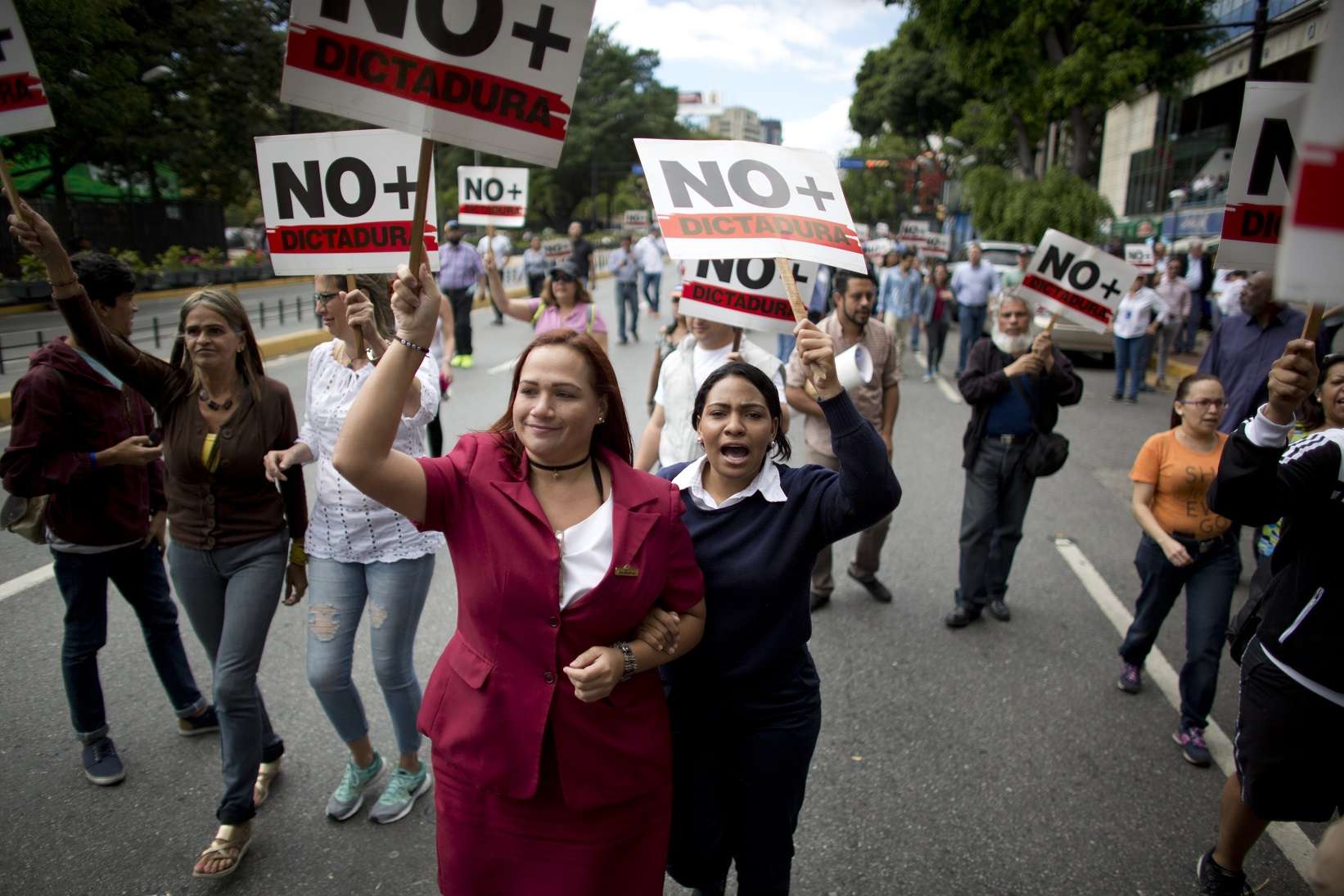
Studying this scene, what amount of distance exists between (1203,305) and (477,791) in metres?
18.9

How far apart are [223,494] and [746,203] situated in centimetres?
211

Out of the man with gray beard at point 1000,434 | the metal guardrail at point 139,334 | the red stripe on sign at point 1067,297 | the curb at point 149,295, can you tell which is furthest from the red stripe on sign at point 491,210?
the red stripe on sign at point 1067,297

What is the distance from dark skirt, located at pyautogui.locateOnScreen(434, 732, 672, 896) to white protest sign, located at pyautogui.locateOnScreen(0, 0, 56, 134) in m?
2.60

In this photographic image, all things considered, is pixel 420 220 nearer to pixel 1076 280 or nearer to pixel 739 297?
pixel 739 297

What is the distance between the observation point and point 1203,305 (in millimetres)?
17266

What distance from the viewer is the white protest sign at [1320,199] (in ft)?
4.12

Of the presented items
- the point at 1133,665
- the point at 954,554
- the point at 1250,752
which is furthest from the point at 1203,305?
the point at 1250,752

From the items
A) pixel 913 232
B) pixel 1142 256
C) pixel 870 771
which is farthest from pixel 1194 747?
pixel 913 232

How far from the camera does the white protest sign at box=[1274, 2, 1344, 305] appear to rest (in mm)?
1256

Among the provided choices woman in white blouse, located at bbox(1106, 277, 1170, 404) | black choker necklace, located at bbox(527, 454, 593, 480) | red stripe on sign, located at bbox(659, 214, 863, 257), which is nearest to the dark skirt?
black choker necklace, located at bbox(527, 454, 593, 480)

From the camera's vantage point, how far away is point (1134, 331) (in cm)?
1200

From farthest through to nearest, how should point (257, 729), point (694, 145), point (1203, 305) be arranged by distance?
1. point (1203, 305)
2. point (257, 729)
3. point (694, 145)

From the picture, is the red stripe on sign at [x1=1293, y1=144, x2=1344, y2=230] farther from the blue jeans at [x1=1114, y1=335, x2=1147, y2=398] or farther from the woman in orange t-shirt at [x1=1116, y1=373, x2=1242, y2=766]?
the blue jeans at [x1=1114, y1=335, x2=1147, y2=398]

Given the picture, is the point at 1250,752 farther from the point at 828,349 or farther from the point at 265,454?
the point at 265,454
